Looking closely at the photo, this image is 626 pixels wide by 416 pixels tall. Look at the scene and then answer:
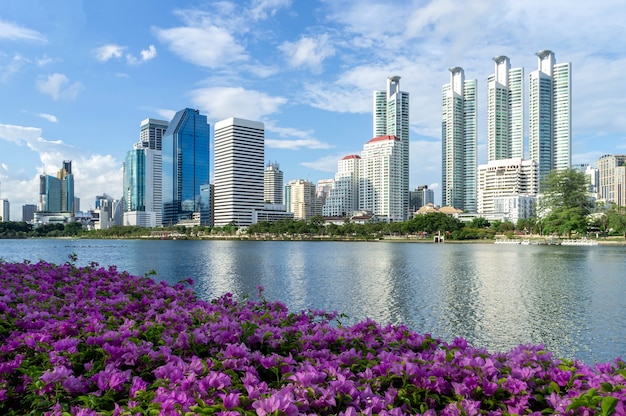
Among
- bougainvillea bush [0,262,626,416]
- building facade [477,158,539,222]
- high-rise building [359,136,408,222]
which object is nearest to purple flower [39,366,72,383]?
bougainvillea bush [0,262,626,416]

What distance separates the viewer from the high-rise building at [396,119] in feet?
583

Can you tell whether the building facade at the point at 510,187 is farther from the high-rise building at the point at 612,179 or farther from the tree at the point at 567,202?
the tree at the point at 567,202

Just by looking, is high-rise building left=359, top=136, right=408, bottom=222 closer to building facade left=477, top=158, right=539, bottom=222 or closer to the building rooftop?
the building rooftop

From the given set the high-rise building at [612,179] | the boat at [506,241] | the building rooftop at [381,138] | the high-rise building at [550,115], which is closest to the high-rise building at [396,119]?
the building rooftop at [381,138]

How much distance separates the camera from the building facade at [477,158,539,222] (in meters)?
144

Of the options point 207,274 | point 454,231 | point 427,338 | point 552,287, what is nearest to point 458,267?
point 552,287

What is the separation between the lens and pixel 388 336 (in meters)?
4.35

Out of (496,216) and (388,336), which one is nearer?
(388,336)

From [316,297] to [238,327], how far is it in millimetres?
18920

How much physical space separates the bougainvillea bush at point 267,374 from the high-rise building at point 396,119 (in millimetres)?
171561

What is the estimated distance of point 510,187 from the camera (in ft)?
497

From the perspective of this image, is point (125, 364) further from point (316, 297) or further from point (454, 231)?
point (454, 231)

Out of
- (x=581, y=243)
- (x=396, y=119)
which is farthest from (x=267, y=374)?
(x=396, y=119)

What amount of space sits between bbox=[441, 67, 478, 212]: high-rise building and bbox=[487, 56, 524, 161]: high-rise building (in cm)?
777
